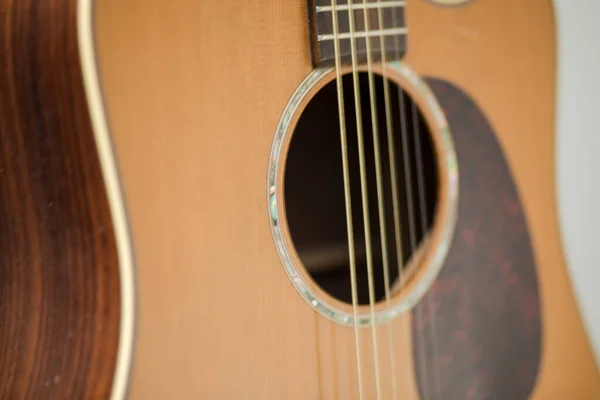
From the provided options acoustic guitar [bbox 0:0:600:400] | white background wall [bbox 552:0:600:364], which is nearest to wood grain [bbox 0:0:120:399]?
acoustic guitar [bbox 0:0:600:400]

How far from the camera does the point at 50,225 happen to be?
1.30 ft

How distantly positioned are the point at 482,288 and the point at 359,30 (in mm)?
261

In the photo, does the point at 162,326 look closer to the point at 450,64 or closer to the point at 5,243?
the point at 5,243

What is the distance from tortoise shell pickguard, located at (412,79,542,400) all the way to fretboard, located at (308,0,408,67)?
0.05m

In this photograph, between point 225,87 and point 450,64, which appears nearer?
point 225,87

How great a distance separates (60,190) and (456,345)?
362mm

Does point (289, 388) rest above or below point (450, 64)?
below

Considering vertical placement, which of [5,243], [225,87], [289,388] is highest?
[225,87]

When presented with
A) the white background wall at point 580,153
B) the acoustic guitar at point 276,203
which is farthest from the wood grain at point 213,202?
the white background wall at point 580,153

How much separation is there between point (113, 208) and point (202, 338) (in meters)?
0.11

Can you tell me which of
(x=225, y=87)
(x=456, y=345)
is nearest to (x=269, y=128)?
(x=225, y=87)

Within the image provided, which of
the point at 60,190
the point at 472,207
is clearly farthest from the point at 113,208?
the point at 472,207

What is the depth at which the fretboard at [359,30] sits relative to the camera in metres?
0.46

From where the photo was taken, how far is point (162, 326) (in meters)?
0.41
